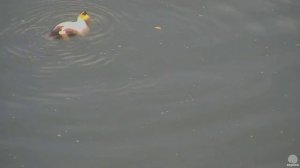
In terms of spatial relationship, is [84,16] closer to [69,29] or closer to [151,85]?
[69,29]

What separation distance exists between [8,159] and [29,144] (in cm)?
20

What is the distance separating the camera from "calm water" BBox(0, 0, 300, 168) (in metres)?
4.05

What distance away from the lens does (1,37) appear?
16.3 ft

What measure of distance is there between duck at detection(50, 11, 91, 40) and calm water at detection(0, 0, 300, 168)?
2.7 inches

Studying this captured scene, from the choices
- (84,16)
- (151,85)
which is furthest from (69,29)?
(151,85)

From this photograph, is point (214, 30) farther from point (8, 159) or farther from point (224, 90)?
point (8, 159)

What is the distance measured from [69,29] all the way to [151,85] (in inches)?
40.0

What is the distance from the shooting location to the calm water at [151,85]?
13.3 feet

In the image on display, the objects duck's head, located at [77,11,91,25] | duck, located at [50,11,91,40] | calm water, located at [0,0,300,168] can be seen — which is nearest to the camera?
calm water, located at [0,0,300,168]

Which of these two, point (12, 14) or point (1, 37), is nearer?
point (1, 37)

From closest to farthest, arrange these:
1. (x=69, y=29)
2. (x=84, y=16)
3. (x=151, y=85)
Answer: (x=151, y=85), (x=69, y=29), (x=84, y=16)

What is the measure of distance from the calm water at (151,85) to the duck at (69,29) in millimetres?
68

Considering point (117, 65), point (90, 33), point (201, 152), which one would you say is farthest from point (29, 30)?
point (201, 152)

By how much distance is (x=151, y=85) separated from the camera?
14.9 ft
